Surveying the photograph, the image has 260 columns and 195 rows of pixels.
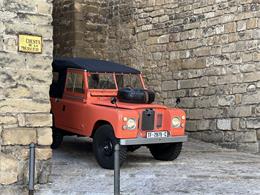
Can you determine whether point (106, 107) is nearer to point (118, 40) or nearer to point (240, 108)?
point (240, 108)

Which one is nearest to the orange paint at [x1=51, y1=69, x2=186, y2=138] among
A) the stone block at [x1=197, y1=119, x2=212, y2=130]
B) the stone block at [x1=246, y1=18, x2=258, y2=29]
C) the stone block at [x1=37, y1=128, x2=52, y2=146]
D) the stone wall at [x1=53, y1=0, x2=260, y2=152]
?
the stone block at [x1=37, y1=128, x2=52, y2=146]

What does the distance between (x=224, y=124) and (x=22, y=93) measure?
5153mm

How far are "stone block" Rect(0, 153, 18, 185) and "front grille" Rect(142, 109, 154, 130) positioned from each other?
Result: 6.84 feet

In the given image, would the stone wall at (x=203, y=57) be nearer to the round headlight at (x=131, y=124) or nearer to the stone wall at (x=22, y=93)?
the round headlight at (x=131, y=124)

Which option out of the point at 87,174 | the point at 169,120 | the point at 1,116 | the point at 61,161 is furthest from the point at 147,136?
the point at 1,116

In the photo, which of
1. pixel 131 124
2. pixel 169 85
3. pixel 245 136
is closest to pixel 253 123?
pixel 245 136

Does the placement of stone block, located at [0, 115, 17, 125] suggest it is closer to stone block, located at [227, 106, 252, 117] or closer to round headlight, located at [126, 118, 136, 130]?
round headlight, located at [126, 118, 136, 130]

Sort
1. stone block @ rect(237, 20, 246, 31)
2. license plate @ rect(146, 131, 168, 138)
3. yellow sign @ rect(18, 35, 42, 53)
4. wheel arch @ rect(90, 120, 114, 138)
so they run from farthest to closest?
stone block @ rect(237, 20, 246, 31), wheel arch @ rect(90, 120, 114, 138), license plate @ rect(146, 131, 168, 138), yellow sign @ rect(18, 35, 42, 53)

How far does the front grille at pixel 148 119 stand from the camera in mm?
7457

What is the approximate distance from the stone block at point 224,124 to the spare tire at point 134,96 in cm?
273

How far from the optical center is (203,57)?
10.8 meters

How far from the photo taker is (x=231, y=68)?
10.2 meters

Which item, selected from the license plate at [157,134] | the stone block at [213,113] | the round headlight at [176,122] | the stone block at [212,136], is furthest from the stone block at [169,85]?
the license plate at [157,134]

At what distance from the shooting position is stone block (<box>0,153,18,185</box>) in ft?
20.2
